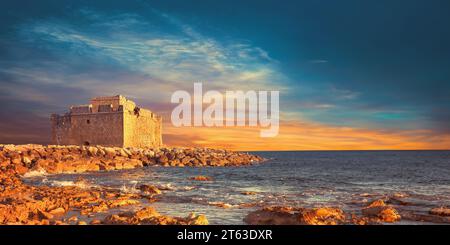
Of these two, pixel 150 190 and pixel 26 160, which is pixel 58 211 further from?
pixel 26 160

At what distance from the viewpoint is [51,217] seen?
30.7 ft

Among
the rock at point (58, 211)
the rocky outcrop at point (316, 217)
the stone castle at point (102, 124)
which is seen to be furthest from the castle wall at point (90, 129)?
the rocky outcrop at point (316, 217)

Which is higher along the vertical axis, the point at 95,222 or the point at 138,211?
the point at 138,211

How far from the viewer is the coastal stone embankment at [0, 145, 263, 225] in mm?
8866

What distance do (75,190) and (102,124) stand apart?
106ft

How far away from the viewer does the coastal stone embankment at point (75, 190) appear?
8.87 meters

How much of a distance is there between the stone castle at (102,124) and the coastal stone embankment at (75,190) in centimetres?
576

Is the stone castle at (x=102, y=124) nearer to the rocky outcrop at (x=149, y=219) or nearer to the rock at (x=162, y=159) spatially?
the rock at (x=162, y=159)

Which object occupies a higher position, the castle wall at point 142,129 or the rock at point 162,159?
the castle wall at point 142,129

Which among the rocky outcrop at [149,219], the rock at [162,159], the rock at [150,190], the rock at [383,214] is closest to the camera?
the rocky outcrop at [149,219]

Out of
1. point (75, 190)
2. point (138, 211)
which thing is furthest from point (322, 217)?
point (75, 190)

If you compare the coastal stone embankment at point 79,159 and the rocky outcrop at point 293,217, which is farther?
the coastal stone embankment at point 79,159

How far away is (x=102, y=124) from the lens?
45.4 meters
